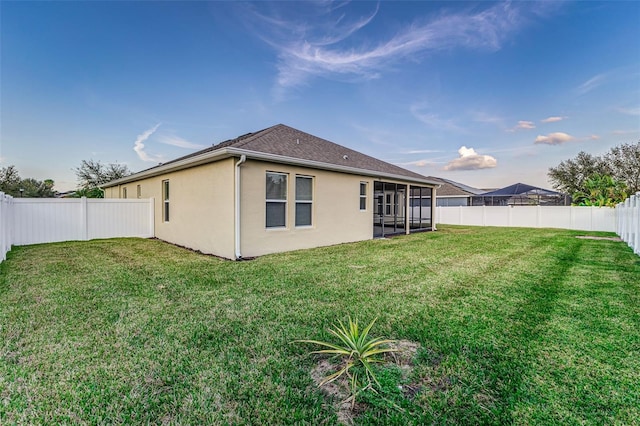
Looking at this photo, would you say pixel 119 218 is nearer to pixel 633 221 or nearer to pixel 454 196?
pixel 633 221

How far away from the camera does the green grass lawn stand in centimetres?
202

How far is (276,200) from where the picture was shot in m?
→ 8.38

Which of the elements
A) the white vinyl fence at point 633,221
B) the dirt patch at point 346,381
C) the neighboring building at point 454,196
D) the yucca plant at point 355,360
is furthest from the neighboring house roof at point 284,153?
the neighboring building at point 454,196

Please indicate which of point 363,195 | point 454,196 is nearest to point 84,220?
point 363,195

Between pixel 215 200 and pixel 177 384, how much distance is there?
6.21 m

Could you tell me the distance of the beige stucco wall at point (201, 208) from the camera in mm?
7566

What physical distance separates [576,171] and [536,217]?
15436 mm

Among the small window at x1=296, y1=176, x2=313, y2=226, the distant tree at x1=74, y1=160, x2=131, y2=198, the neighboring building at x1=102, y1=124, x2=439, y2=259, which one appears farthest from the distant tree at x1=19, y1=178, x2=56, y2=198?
the small window at x1=296, y1=176, x2=313, y2=226

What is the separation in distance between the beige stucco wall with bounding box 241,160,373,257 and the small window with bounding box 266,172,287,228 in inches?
5.2

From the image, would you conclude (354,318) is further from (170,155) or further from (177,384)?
(170,155)

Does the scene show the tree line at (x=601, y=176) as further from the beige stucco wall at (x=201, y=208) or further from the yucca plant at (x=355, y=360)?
the yucca plant at (x=355, y=360)

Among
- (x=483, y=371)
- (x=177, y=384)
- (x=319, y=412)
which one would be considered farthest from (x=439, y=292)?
(x=177, y=384)

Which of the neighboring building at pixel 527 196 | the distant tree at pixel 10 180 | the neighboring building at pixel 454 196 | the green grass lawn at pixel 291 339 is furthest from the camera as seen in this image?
the neighboring building at pixel 454 196

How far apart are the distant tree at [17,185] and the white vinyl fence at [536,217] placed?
124 ft
